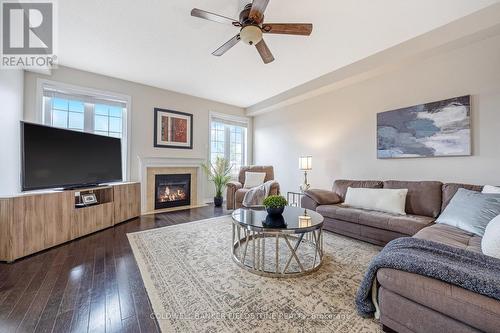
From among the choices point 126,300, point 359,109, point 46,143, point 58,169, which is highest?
point 359,109

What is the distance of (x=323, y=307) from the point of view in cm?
149

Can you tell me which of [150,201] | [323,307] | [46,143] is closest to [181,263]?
[323,307]

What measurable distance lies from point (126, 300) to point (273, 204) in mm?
1463

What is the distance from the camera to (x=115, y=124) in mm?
4086

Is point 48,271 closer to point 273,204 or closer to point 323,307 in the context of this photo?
point 273,204

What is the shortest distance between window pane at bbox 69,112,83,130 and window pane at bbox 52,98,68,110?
0.44 feet

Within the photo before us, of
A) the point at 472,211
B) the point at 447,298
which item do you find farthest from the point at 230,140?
the point at 447,298

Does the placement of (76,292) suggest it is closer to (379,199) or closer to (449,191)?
(379,199)

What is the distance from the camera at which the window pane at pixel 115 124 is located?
13.3ft

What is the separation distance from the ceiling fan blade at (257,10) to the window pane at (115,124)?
3413mm

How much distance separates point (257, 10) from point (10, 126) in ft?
11.3

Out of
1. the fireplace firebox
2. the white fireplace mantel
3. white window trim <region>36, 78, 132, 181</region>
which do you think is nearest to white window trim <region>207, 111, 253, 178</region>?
the white fireplace mantel
